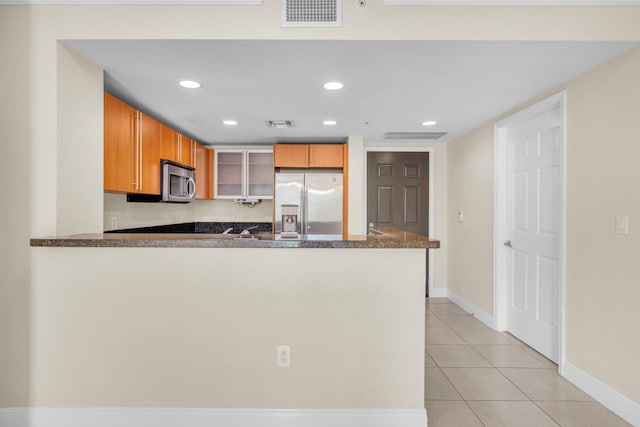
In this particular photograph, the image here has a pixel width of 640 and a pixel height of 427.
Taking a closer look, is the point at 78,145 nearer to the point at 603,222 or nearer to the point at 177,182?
the point at 177,182

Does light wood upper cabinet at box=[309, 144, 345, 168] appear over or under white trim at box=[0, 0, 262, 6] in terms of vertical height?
under

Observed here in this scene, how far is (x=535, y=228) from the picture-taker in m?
3.12

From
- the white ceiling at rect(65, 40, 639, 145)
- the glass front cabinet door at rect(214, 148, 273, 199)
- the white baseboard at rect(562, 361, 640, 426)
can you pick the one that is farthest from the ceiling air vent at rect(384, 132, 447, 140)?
the white baseboard at rect(562, 361, 640, 426)

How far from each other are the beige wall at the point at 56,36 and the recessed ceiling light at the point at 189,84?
595 millimetres

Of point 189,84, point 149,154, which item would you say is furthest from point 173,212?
point 189,84

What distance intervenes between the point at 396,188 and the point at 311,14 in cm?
322

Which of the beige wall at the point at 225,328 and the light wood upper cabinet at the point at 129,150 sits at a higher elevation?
the light wood upper cabinet at the point at 129,150

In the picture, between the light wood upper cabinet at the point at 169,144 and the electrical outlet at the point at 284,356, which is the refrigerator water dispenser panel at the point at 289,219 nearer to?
the electrical outlet at the point at 284,356

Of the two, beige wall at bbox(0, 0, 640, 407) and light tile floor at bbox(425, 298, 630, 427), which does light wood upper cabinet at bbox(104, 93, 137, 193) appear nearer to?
beige wall at bbox(0, 0, 640, 407)

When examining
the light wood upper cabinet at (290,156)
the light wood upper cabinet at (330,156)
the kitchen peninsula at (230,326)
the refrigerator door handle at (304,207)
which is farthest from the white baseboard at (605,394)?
the light wood upper cabinet at (290,156)

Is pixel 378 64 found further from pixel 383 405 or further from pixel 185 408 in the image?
pixel 185 408

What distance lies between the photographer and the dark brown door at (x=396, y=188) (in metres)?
4.88

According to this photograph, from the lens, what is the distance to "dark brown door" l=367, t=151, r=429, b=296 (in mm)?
4879

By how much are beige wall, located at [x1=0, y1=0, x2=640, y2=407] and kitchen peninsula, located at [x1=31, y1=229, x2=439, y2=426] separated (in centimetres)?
15
